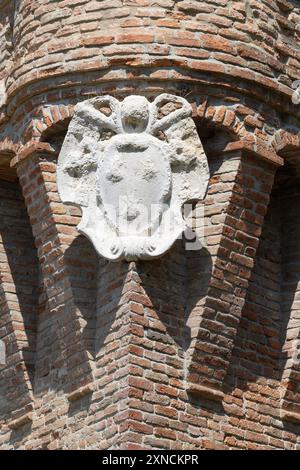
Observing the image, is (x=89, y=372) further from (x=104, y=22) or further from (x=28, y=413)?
(x=104, y=22)

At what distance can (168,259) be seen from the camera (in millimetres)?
18906

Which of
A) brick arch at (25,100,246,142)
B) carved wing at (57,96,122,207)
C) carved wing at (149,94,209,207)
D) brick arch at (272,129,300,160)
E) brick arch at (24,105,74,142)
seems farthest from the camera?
brick arch at (272,129,300,160)

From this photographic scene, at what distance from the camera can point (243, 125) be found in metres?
19.1

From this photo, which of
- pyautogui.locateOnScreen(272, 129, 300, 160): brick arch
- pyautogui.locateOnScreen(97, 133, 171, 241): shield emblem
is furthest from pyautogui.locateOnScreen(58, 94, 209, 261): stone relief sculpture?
pyautogui.locateOnScreen(272, 129, 300, 160): brick arch

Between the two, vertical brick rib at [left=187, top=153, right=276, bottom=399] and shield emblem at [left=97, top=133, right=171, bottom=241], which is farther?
vertical brick rib at [left=187, top=153, right=276, bottom=399]

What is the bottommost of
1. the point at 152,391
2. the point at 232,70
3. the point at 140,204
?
the point at 152,391

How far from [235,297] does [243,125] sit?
1351mm

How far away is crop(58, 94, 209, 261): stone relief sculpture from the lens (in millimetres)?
18609

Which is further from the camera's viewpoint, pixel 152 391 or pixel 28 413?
pixel 28 413

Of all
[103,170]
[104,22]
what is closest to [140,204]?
[103,170]

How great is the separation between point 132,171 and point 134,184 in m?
0.10

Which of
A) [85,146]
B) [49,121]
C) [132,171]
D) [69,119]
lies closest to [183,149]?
[132,171]

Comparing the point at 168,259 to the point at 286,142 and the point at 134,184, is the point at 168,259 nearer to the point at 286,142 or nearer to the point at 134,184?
the point at 134,184

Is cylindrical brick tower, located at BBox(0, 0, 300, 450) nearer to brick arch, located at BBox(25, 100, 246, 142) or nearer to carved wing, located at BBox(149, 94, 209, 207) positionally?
brick arch, located at BBox(25, 100, 246, 142)
